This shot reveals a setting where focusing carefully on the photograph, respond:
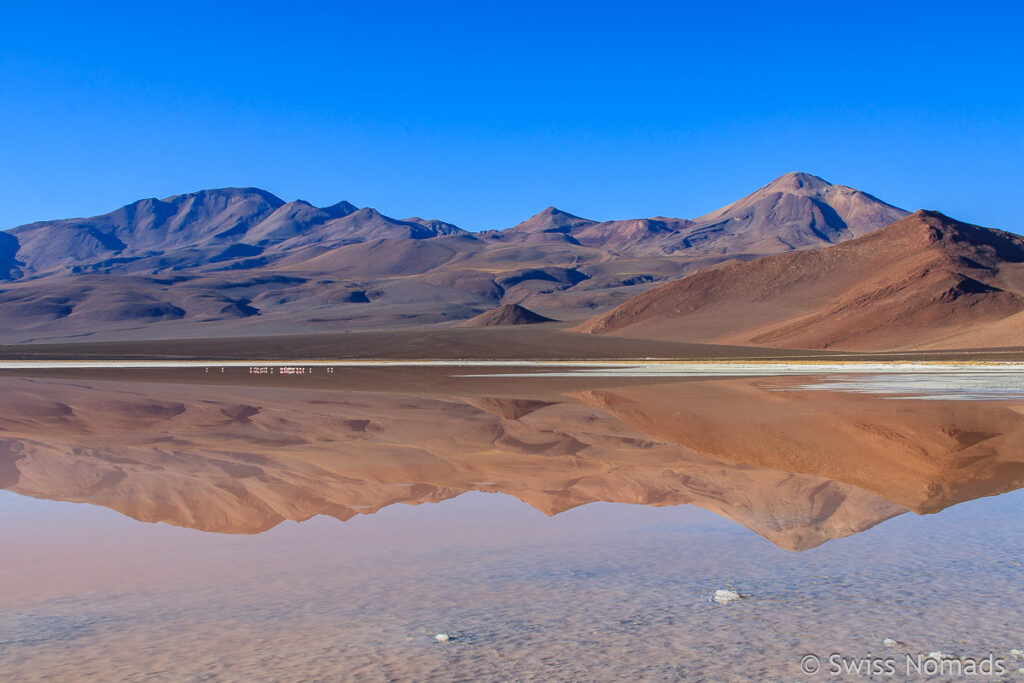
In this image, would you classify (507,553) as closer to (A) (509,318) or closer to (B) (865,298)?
(B) (865,298)

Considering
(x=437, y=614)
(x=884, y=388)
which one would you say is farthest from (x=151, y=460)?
(x=884, y=388)

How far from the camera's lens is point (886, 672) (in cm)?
473

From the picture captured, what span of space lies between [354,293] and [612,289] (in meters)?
50.6

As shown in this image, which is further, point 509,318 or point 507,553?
point 509,318

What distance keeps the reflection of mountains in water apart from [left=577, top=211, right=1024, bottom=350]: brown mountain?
187 feet

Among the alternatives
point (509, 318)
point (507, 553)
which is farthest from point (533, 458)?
point (509, 318)

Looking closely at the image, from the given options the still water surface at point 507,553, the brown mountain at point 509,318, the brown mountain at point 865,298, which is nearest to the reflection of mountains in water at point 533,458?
the still water surface at point 507,553

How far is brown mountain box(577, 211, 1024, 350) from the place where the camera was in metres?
82.3

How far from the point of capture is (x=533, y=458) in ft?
43.1

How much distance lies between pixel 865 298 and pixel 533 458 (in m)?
85.2

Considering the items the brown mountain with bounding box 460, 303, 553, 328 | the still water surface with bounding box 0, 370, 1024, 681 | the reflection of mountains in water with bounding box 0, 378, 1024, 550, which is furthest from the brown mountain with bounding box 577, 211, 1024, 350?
the still water surface with bounding box 0, 370, 1024, 681

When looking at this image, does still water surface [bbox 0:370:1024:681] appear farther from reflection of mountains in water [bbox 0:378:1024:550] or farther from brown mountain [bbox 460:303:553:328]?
brown mountain [bbox 460:303:553:328]

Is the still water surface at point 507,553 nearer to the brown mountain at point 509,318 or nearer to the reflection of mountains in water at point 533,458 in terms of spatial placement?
the reflection of mountains in water at point 533,458

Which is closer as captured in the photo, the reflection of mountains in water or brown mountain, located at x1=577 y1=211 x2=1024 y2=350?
the reflection of mountains in water
